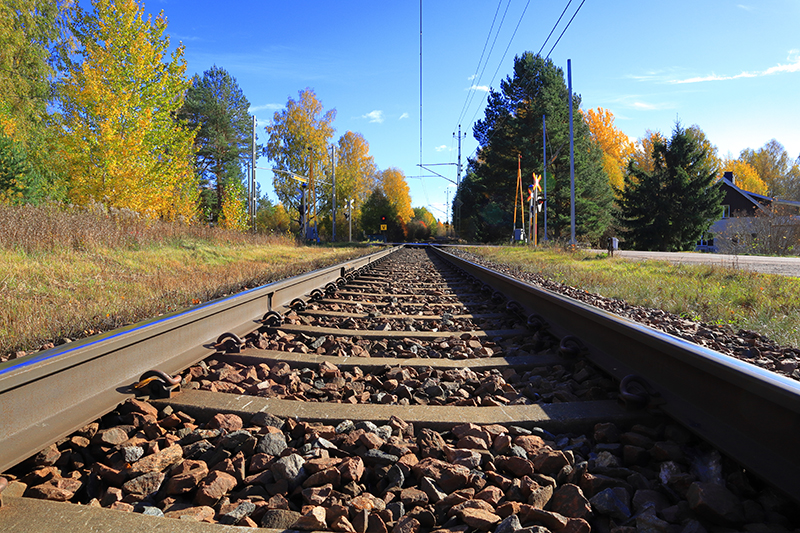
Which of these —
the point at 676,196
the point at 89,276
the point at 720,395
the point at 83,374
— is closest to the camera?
the point at 720,395

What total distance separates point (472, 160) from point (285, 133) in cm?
1956

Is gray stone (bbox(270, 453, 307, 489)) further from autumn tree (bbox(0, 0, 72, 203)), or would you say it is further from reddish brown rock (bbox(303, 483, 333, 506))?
autumn tree (bbox(0, 0, 72, 203))

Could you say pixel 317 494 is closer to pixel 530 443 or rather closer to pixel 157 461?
pixel 157 461

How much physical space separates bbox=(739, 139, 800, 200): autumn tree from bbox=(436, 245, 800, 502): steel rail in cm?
8007

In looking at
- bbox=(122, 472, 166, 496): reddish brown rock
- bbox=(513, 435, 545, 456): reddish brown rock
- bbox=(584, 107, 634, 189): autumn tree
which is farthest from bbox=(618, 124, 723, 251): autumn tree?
bbox=(122, 472, 166, 496): reddish brown rock

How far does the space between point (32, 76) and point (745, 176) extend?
78598 millimetres

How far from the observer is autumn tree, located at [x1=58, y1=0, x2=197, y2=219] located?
13.2m

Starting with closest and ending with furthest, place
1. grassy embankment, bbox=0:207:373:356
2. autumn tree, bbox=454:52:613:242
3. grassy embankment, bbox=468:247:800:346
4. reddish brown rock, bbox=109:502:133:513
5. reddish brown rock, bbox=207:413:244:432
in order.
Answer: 1. reddish brown rock, bbox=109:502:133:513
2. reddish brown rock, bbox=207:413:244:432
3. grassy embankment, bbox=0:207:373:356
4. grassy embankment, bbox=468:247:800:346
5. autumn tree, bbox=454:52:613:242

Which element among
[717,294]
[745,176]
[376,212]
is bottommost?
[717,294]

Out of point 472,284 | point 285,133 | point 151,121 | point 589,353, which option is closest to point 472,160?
point 285,133

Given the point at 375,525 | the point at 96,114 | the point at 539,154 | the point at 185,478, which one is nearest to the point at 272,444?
the point at 185,478

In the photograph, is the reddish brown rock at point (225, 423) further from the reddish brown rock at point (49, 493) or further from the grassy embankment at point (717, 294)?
the grassy embankment at point (717, 294)

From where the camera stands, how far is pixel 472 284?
275 inches

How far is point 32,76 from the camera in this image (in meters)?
21.5
